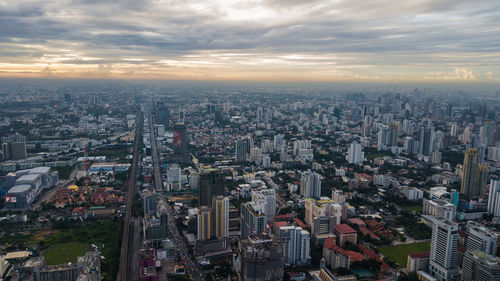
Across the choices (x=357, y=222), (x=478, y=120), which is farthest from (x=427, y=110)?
(x=357, y=222)

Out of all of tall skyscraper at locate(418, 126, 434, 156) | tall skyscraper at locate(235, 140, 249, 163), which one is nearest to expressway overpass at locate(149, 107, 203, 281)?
tall skyscraper at locate(235, 140, 249, 163)

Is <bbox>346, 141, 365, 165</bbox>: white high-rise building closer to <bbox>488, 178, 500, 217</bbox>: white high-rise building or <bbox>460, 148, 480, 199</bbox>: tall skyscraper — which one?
<bbox>460, 148, 480, 199</bbox>: tall skyscraper

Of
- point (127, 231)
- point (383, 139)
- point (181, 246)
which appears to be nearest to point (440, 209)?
point (181, 246)

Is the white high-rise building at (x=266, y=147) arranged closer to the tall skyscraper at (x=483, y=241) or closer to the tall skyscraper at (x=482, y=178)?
the tall skyscraper at (x=482, y=178)

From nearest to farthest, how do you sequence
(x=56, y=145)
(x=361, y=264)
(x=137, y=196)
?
(x=361, y=264)
(x=137, y=196)
(x=56, y=145)

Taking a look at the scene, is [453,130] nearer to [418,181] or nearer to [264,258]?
[418,181]

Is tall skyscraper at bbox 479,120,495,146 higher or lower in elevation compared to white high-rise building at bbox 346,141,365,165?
higher
